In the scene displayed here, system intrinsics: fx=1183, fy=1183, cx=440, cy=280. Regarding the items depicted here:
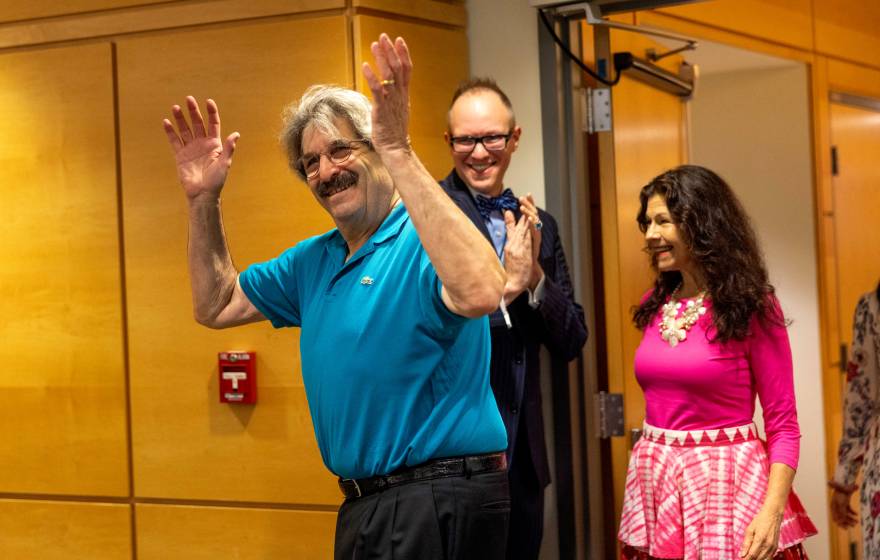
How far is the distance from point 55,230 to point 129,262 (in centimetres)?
27

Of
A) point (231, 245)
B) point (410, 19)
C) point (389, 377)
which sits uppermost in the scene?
point (410, 19)

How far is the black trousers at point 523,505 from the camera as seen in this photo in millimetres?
2811

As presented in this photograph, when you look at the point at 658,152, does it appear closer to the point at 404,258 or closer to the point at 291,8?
the point at 291,8

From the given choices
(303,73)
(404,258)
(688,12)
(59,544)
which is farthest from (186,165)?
(688,12)

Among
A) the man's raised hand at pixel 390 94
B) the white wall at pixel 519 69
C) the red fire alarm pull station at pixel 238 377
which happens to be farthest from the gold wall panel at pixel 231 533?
the man's raised hand at pixel 390 94

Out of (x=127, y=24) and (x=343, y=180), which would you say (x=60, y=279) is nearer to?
(x=127, y=24)

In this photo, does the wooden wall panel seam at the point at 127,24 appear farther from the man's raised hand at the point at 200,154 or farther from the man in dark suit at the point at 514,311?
the man's raised hand at the point at 200,154

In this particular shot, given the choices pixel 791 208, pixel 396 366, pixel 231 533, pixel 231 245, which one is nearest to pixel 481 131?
pixel 231 245

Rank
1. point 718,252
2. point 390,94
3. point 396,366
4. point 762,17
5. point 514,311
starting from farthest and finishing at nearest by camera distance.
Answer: point 762,17
point 514,311
point 718,252
point 396,366
point 390,94

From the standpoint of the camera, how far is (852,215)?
4.84 metres

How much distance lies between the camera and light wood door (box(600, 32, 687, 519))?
3.27 m

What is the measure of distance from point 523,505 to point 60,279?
1.46 m

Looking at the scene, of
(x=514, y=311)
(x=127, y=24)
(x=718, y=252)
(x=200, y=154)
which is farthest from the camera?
(x=127, y=24)

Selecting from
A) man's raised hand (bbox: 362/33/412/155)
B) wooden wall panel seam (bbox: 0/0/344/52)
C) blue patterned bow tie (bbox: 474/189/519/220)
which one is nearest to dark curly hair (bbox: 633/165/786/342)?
blue patterned bow tie (bbox: 474/189/519/220)
